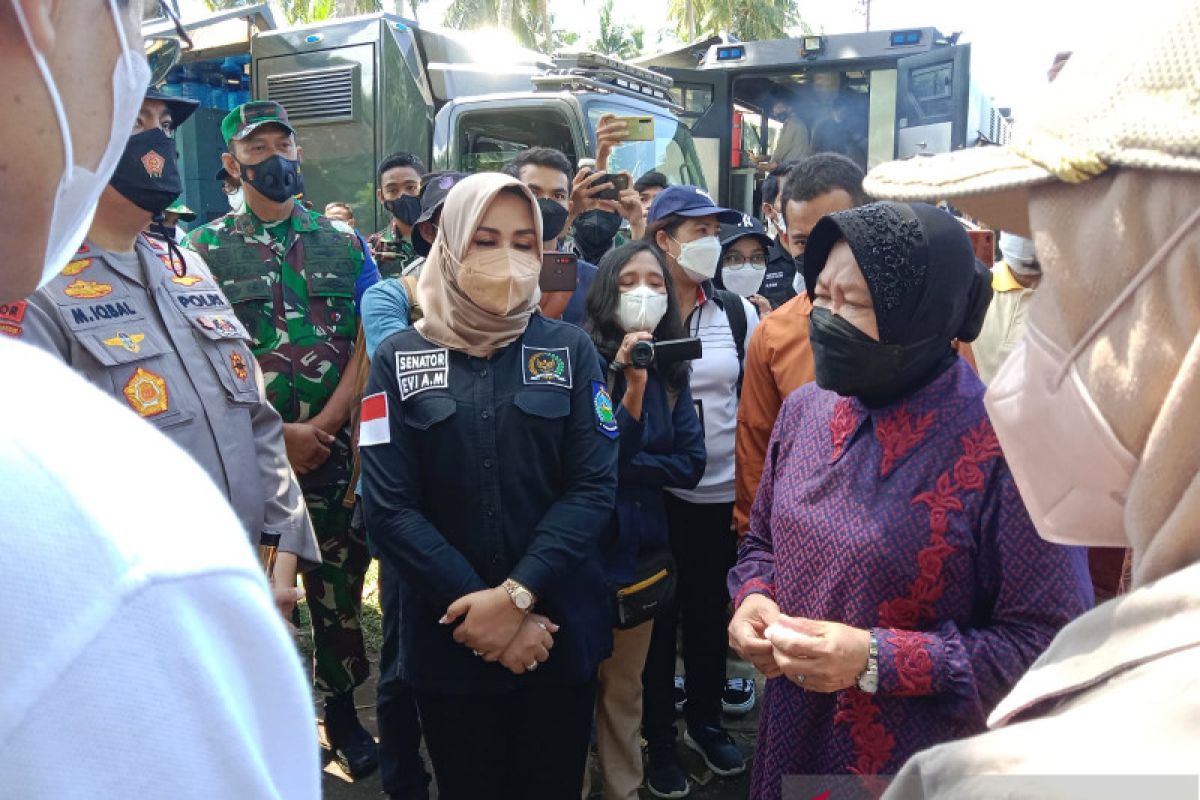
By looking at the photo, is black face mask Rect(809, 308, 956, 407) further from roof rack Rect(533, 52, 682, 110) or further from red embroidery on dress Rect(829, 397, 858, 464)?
roof rack Rect(533, 52, 682, 110)

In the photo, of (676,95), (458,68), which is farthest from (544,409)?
(676,95)

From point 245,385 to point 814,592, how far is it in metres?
1.45

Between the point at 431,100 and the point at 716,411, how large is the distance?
13.5 ft

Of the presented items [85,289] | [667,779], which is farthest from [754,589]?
[85,289]

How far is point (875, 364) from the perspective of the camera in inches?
70.2

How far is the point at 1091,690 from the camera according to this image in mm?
714

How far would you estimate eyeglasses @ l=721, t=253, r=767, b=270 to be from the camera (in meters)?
4.34

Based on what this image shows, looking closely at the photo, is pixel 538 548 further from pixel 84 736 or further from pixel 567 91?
pixel 567 91

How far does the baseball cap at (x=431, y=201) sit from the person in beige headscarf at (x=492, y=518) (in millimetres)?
884

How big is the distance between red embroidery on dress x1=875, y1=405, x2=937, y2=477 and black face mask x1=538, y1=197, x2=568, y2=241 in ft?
7.13

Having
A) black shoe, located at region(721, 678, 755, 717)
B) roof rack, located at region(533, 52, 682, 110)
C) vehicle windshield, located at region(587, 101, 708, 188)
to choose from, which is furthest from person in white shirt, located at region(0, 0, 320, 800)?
roof rack, located at region(533, 52, 682, 110)

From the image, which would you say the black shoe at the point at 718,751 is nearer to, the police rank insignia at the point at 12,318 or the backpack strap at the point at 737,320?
the backpack strap at the point at 737,320

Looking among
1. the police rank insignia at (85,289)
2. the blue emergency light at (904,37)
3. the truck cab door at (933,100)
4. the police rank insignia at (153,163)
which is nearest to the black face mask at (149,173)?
the police rank insignia at (153,163)

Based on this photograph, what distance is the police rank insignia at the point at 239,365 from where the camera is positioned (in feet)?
7.33
